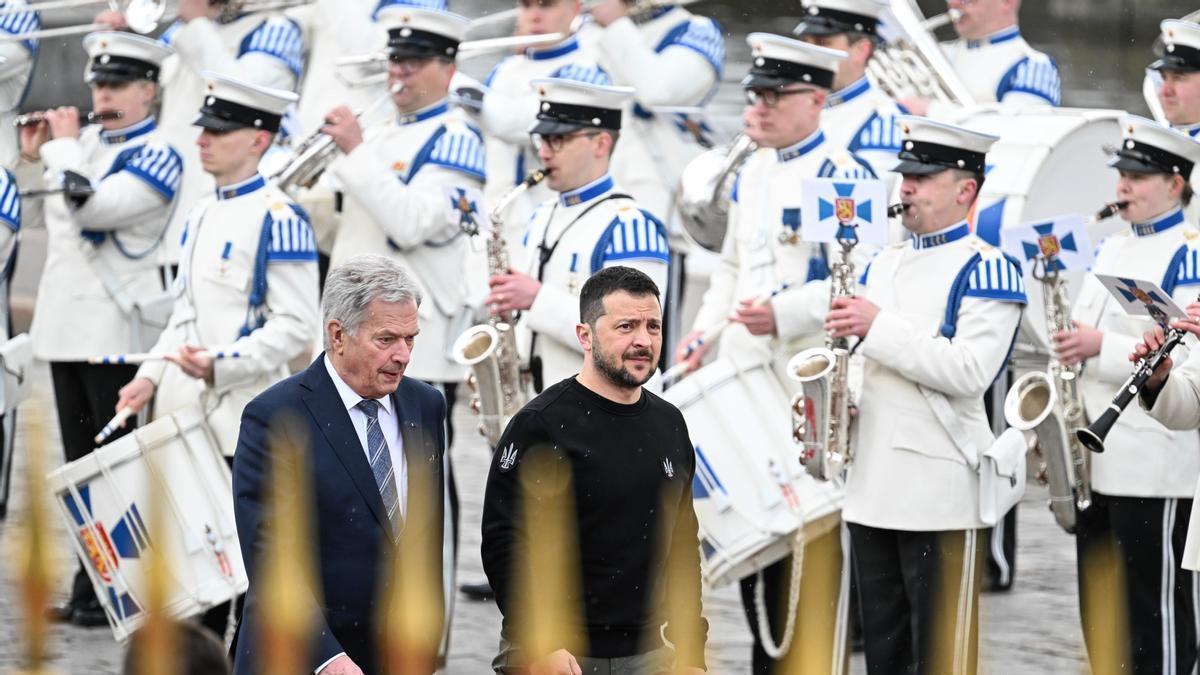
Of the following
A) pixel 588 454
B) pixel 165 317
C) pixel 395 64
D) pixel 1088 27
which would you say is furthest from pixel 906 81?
pixel 1088 27

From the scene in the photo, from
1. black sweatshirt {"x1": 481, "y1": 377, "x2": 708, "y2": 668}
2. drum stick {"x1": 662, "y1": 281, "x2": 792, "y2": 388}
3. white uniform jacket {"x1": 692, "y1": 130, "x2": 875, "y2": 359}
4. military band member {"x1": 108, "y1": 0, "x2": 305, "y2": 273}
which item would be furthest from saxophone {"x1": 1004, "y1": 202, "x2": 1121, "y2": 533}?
military band member {"x1": 108, "y1": 0, "x2": 305, "y2": 273}

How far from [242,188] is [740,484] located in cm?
195

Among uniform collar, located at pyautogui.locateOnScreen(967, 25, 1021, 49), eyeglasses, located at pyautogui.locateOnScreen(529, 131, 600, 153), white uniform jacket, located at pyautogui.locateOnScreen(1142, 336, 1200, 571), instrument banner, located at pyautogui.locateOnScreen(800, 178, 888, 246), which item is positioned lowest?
white uniform jacket, located at pyautogui.locateOnScreen(1142, 336, 1200, 571)

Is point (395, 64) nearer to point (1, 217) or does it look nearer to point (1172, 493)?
point (1, 217)

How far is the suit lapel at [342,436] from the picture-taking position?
5062 mm

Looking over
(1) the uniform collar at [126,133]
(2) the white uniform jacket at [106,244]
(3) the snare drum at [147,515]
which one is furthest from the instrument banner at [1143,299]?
(1) the uniform collar at [126,133]

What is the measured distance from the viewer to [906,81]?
970 cm

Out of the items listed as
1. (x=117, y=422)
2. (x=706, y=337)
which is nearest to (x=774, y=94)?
(x=706, y=337)

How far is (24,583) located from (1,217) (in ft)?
18.6

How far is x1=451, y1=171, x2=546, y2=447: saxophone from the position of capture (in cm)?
744

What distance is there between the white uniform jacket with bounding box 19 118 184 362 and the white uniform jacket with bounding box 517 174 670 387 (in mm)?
1803

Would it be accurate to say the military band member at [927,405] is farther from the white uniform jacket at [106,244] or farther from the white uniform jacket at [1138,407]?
the white uniform jacket at [106,244]

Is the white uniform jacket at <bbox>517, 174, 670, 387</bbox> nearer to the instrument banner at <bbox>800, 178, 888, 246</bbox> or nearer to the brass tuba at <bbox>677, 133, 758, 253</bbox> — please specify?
the instrument banner at <bbox>800, 178, 888, 246</bbox>

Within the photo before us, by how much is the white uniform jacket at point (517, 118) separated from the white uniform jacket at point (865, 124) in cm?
114
